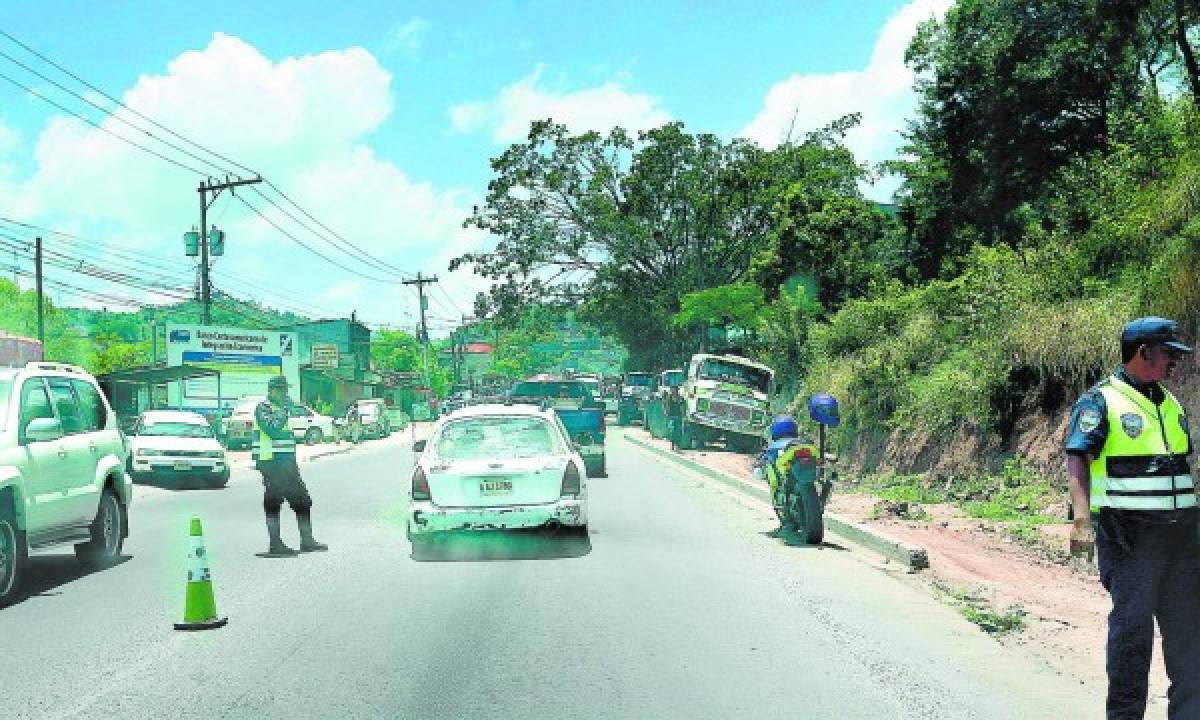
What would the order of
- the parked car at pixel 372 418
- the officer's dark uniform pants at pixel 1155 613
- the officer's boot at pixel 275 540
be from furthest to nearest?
the parked car at pixel 372 418
the officer's boot at pixel 275 540
the officer's dark uniform pants at pixel 1155 613

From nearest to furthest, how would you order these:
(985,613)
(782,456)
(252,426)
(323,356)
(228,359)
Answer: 1. (985,613)
2. (782,456)
3. (252,426)
4. (228,359)
5. (323,356)

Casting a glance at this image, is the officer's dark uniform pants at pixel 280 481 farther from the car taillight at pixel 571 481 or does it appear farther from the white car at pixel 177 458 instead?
the white car at pixel 177 458

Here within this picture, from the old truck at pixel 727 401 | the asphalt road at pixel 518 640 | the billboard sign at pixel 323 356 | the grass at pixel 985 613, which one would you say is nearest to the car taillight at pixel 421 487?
the asphalt road at pixel 518 640

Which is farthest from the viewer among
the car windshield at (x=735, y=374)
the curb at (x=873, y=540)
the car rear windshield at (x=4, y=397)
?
the car windshield at (x=735, y=374)

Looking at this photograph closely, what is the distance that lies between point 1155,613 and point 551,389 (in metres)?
20.7

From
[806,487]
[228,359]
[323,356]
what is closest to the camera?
[806,487]

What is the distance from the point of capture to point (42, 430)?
32.6 ft

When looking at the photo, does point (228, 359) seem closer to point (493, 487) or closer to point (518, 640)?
point (493, 487)

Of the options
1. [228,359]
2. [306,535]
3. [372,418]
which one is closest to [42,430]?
[306,535]

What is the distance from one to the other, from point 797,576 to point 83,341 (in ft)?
349

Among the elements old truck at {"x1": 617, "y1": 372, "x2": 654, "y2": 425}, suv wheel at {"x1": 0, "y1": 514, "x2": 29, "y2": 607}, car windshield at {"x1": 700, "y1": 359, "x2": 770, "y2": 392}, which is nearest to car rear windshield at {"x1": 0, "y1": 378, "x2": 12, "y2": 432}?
suv wheel at {"x1": 0, "y1": 514, "x2": 29, "y2": 607}

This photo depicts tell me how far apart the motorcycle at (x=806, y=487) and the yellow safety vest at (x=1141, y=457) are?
7.47m

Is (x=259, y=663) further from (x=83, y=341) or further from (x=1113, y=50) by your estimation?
(x=83, y=341)

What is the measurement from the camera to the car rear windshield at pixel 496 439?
494 inches
